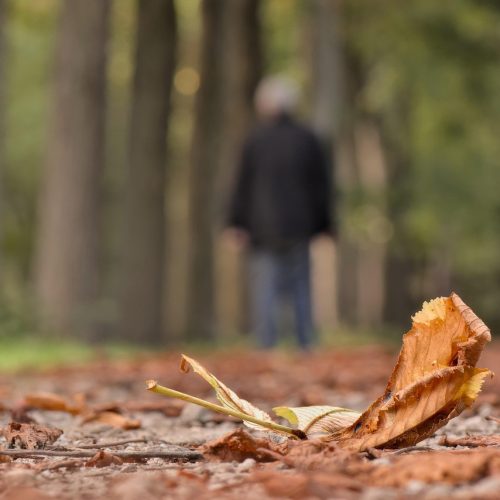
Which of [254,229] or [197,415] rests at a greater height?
[254,229]

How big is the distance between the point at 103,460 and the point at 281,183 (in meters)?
8.76

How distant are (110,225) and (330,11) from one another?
15.2 meters

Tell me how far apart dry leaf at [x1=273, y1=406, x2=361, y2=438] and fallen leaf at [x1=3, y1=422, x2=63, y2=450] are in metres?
0.73

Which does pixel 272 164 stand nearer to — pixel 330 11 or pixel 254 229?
pixel 254 229

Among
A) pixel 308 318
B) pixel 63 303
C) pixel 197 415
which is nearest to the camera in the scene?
pixel 197 415

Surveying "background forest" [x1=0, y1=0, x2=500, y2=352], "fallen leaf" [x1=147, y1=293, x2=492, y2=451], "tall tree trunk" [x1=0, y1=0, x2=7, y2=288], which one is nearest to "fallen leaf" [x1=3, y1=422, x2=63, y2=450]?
"fallen leaf" [x1=147, y1=293, x2=492, y2=451]

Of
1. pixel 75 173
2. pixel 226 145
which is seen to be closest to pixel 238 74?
pixel 226 145

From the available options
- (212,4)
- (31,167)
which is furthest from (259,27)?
(31,167)

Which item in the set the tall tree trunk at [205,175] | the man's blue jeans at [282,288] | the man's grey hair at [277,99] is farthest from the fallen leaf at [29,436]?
the tall tree trunk at [205,175]

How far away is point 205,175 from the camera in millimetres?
21156

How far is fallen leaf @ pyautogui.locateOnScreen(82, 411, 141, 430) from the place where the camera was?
176 inches

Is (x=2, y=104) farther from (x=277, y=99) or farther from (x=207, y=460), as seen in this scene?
(x=207, y=460)

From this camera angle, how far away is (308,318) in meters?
11.5

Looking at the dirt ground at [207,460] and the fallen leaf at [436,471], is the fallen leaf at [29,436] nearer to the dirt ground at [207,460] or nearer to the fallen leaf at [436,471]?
the dirt ground at [207,460]
